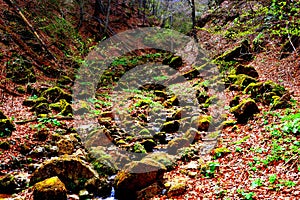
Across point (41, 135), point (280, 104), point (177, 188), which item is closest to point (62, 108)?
point (41, 135)

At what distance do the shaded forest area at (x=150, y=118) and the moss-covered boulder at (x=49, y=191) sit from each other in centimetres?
2

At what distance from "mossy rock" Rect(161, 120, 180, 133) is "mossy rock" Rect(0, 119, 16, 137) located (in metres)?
6.14

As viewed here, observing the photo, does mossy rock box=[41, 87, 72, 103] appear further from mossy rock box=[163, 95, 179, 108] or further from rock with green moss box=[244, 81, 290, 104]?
rock with green moss box=[244, 81, 290, 104]

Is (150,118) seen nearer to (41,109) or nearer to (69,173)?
(41,109)

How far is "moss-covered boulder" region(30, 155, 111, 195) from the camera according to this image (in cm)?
638

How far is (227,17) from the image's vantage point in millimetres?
22328

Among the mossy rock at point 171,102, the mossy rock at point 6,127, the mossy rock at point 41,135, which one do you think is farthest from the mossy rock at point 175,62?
the mossy rock at point 6,127

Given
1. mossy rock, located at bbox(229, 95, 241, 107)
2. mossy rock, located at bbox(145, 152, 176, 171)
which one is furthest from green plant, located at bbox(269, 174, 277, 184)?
mossy rock, located at bbox(229, 95, 241, 107)

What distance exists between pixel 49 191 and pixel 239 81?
1050cm

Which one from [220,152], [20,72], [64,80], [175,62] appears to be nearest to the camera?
[220,152]

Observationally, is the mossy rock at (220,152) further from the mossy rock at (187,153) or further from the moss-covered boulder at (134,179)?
the moss-covered boulder at (134,179)

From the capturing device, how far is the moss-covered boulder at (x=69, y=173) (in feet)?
20.9

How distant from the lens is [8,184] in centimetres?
609

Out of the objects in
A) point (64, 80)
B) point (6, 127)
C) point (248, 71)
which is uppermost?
point (248, 71)
